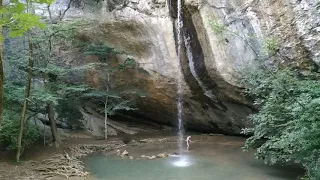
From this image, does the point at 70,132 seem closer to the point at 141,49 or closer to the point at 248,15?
the point at 141,49

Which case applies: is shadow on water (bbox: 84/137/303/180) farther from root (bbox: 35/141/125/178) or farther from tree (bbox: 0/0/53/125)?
tree (bbox: 0/0/53/125)

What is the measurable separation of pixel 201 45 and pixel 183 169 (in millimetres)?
4648

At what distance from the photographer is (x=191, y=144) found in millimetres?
11992

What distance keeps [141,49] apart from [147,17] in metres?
1.29

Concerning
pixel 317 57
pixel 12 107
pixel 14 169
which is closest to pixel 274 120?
pixel 317 57

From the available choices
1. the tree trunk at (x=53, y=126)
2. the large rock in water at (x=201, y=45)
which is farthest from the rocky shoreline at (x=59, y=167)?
the large rock in water at (x=201, y=45)

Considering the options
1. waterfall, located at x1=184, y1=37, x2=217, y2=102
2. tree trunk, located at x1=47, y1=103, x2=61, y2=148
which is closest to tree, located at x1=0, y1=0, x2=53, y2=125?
tree trunk, located at x1=47, y1=103, x2=61, y2=148

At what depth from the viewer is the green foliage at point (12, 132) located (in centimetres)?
902

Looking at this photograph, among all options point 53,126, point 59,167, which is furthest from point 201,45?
point 59,167

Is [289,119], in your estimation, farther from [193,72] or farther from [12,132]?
[12,132]

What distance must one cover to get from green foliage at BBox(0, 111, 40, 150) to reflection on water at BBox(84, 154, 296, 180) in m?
1.76

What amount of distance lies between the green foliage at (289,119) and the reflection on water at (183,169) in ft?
1.77

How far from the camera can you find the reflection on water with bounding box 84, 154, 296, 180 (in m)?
7.67

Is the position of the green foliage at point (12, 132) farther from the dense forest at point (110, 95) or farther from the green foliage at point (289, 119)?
the green foliage at point (289, 119)
